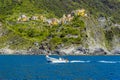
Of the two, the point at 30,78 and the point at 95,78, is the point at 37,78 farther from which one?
the point at 95,78

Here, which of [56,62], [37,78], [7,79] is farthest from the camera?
[56,62]

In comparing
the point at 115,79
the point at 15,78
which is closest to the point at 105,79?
the point at 115,79

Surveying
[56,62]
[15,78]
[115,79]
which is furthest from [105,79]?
[56,62]

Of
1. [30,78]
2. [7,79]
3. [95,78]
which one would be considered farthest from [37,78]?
[95,78]

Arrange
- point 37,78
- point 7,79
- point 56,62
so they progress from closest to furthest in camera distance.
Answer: point 7,79 < point 37,78 < point 56,62

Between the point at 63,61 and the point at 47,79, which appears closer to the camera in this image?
the point at 47,79

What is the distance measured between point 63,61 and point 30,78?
87728 mm

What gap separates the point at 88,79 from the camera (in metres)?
83.6

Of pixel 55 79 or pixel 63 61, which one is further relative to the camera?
pixel 63 61

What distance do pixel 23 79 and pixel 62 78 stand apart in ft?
34.7

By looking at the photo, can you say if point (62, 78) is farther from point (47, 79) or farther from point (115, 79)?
point (115, 79)

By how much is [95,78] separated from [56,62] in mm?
83392

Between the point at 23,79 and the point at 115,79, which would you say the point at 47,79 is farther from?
the point at 115,79

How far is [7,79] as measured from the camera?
262ft
